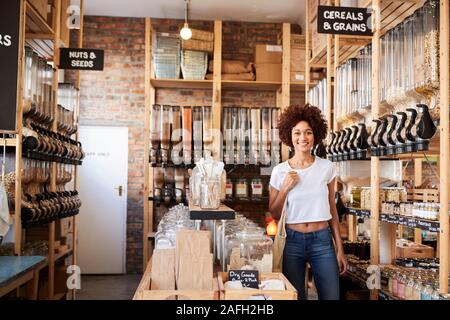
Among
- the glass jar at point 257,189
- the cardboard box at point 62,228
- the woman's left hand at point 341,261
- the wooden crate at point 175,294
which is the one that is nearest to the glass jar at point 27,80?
the cardboard box at point 62,228

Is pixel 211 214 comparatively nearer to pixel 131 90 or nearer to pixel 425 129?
pixel 425 129

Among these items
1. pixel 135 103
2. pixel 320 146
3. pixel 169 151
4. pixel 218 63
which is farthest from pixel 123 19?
pixel 320 146

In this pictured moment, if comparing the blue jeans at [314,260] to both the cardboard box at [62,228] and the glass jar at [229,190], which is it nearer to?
the cardboard box at [62,228]

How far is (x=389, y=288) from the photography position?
115 inches

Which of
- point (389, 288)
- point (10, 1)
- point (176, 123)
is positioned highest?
point (10, 1)

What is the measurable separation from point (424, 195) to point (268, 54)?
10.9ft

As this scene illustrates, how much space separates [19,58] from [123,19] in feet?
12.8

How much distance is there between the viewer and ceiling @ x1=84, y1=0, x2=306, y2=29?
20.3ft

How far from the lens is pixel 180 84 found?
627 cm

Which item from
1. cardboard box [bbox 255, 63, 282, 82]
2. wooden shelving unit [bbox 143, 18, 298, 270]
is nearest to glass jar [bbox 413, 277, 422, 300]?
wooden shelving unit [bbox 143, 18, 298, 270]

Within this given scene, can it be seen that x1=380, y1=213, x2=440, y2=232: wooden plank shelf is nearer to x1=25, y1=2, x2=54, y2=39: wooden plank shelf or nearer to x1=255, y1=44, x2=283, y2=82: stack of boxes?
x1=25, y1=2, x2=54, y2=39: wooden plank shelf

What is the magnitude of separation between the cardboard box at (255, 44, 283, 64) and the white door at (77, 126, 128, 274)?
2.09 m

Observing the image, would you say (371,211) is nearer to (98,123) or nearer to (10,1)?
(10,1)

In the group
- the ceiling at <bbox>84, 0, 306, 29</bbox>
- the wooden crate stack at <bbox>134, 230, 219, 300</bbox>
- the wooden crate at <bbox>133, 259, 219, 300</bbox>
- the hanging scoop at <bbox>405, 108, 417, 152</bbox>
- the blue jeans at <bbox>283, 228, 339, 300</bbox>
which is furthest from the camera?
the ceiling at <bbox>84, 0, 306, 29</bbox>
